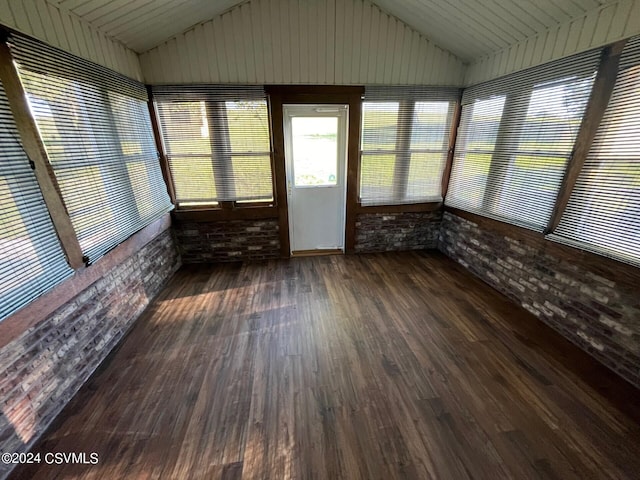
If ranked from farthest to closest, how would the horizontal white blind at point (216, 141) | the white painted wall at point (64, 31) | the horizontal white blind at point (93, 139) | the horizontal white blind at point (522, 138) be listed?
the horizontal white blind at point (216, 141)
the horizontal white blind at point (522, 138)
the horizontal white blind at point (93, 139)
the white painted wall at point (64, 31)

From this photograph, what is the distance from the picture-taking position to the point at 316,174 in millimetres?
3553

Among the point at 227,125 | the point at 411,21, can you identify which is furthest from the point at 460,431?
the point at 411,21

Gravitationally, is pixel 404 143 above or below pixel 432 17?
below

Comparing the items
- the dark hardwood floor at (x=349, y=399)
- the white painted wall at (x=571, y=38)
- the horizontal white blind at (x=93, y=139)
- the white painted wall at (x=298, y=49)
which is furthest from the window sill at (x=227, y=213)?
the white painted wall at (x=571, y=38)

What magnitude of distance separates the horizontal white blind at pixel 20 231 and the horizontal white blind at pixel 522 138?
12.0ft

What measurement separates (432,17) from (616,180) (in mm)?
2173

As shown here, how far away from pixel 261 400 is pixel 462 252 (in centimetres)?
296

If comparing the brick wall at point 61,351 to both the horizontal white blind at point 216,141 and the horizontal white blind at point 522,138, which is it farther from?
the horizontal white blind at point 522,138

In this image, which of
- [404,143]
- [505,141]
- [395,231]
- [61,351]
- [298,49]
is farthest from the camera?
[395,231]

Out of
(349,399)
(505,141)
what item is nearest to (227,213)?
(349,399)

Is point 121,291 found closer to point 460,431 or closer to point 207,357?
point 207,357

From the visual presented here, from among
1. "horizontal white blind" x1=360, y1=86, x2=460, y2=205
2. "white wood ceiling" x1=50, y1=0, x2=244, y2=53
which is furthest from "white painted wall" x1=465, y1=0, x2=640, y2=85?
"white wood ceiling" x1=50, y1=0, x2=244, y2=53

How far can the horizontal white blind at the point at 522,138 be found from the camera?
2.11 m

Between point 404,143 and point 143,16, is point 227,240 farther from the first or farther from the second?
point 404,143
